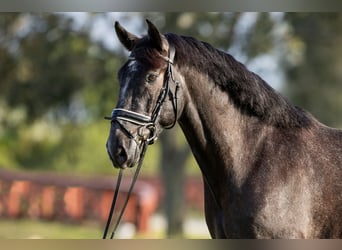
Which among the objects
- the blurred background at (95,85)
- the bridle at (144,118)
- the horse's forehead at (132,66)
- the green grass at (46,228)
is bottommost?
the bridle at (144,118)

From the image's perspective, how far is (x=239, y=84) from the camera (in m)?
4.54

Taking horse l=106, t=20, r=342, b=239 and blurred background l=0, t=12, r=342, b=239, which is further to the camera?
blurred background l=0, t=12, r=342, b=239

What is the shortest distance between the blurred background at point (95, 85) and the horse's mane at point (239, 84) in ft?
38.2

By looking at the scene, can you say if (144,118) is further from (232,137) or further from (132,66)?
(232,137)

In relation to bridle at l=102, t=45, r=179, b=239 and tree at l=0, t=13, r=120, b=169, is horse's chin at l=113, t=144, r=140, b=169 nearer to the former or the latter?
bridle at l=102, t=45, r=179, b=239

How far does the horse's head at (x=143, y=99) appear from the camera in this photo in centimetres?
422

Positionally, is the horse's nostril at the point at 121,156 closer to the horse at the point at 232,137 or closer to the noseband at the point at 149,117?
the horse at the point at 232,137

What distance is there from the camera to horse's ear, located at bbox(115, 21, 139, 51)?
4.62 m

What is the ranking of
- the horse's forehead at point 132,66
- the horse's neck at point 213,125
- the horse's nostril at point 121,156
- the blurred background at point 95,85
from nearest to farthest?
1. the horse's nostril at point 121,156
2. the horse's forehead at point 132,66
3. the horse's neck at point 213,125
4. the blurred background at point 95,85

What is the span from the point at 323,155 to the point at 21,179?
1732 centimetres

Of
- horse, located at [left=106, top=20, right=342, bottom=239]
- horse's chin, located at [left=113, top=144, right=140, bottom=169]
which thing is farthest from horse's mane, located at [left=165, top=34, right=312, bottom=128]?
horse's chin, located at [left=113, top=144, right=140, bottom=169]

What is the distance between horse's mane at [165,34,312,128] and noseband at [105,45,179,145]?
0.13 m

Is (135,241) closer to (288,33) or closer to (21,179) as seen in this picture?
(288,33)

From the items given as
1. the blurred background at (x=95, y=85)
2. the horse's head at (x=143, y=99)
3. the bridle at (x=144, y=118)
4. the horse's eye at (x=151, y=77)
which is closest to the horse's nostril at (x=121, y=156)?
the horse's head at (x=143, y=99)
